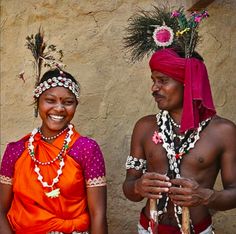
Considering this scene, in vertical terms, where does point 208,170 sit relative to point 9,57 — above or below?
below

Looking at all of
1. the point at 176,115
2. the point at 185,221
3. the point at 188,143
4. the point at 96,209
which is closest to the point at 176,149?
the point at 188,143

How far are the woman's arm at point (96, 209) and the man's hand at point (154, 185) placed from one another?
0.46 meters

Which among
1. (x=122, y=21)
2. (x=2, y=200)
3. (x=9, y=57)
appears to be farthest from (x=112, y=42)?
(x=2, y=200)

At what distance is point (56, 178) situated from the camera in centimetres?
384

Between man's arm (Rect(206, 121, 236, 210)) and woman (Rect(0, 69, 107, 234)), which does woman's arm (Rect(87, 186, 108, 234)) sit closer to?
woman (Rect(0, 69, 107, 234))

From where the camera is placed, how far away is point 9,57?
5191 mm

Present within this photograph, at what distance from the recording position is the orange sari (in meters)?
3.82

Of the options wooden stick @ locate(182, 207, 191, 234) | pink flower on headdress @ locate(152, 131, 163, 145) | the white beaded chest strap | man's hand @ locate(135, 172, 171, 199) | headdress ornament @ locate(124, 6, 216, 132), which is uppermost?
headdress ornament @ locate(124, 6, 216, 132)

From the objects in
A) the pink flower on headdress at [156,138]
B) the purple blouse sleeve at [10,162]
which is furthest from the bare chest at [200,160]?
the purple blouse sleeve at [10,162]

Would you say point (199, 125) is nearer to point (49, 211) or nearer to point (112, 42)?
point (49, 211)

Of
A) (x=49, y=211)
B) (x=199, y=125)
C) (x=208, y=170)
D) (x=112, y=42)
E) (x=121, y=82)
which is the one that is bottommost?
(x=49, y=211)

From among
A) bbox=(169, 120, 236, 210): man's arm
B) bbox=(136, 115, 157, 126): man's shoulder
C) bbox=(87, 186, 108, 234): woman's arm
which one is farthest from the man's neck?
bbox=(87, 186, 108, 234): woman's arm

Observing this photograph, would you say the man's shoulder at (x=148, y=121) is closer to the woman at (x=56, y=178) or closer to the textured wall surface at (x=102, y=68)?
the woman at (x=56, y=178)

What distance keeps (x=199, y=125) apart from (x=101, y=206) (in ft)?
2.66
